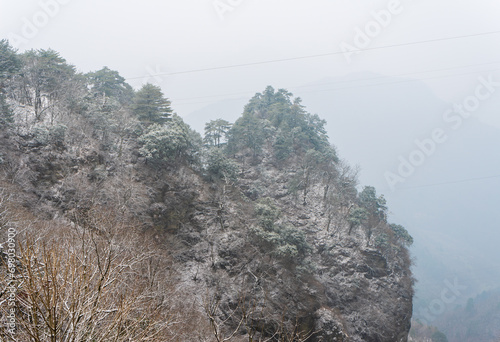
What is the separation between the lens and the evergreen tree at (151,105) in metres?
27.2

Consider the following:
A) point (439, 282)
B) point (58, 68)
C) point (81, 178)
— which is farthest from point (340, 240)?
point (439, 282)

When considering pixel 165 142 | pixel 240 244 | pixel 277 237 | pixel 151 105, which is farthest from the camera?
pixel 151 105

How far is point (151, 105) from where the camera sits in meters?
27.0

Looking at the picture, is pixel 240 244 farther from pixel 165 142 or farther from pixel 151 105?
pixel 151 105

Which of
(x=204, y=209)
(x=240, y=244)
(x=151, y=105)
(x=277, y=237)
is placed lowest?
(x=240, y=244)

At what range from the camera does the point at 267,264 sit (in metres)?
21.7

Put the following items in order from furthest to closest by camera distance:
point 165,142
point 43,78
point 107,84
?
point 107,84 < point 43,78 < point 165,142

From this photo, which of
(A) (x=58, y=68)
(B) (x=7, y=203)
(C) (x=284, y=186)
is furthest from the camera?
(C) (x=284, y=186)

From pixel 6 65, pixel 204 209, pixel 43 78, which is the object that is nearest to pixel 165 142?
pixel 204 209

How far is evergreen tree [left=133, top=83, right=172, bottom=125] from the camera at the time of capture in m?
27.2

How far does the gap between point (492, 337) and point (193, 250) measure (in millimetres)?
98002

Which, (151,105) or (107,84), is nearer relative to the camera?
(151,105)

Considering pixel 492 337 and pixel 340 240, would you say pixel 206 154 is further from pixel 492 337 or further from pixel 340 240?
pixel 492 337

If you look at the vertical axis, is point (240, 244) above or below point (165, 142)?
below
